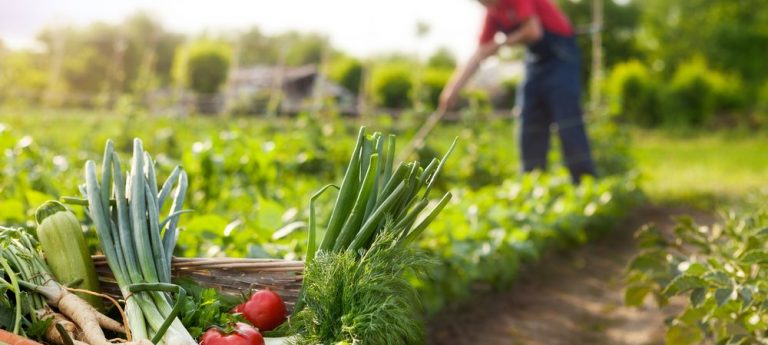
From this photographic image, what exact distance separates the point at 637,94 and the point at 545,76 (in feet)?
46.0

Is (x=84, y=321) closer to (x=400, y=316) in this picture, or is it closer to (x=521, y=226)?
(x=400, y=316)

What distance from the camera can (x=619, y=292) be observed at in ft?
16.0

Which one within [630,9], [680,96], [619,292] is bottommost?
[619,292]

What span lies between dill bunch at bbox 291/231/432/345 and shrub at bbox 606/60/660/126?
726 inches

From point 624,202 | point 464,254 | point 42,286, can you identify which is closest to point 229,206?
point 464,254

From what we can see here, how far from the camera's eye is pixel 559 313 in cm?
431

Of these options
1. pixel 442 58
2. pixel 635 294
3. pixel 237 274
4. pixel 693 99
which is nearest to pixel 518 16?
pixel 635 294

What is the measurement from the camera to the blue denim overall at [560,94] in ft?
21.1

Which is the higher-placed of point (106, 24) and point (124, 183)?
point (106, 24)

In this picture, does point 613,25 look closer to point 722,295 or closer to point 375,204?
point 722,295

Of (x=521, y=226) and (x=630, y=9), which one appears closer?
(x=521, y=226)

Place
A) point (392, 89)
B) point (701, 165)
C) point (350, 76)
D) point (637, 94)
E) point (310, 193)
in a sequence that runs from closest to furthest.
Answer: point (310, 193)
point (701, 165)
point (637, 94)
point (392, 89)
point (350, 76)

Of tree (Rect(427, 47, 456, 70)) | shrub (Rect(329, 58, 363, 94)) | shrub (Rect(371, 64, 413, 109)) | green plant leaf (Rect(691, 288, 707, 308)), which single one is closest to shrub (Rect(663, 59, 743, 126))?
shrub (Rect(371, 64, 413, 109))

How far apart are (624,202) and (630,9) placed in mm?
36109
